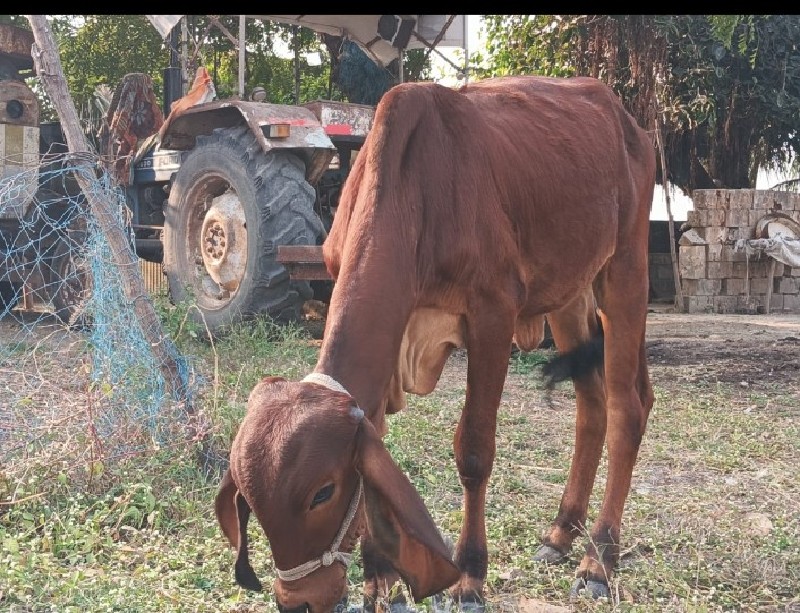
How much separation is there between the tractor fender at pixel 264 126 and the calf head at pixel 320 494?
472 centimetres

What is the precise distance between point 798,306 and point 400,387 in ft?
41.5

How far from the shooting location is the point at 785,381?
25.0ft

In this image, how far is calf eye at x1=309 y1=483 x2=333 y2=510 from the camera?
7.91 feet

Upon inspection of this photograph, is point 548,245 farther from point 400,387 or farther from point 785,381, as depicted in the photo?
point 785,381

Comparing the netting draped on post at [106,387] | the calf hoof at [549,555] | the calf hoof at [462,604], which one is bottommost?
the calf hoof at [549,555]

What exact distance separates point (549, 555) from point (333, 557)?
1688 millimetres

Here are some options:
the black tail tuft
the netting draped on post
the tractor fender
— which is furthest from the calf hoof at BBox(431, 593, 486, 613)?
the tractor fender

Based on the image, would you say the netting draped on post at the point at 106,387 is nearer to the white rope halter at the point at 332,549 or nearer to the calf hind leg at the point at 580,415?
the calf hind leg at the point at 580,415

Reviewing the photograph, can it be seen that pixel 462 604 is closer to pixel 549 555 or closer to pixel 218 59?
pixel 549 555

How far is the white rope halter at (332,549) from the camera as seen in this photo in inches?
96.0

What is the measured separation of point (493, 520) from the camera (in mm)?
4227

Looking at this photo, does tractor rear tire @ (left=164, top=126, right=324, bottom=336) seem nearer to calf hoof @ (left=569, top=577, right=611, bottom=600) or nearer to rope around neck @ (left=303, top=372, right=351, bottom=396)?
calf hoof @ (left=569, top=577, right=611, bottom=600)

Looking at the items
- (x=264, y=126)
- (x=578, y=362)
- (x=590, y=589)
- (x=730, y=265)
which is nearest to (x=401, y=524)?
(x=590, y=589)

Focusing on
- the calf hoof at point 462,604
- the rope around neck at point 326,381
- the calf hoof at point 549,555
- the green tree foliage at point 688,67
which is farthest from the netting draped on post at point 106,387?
the green tree foliage at point 688,67
